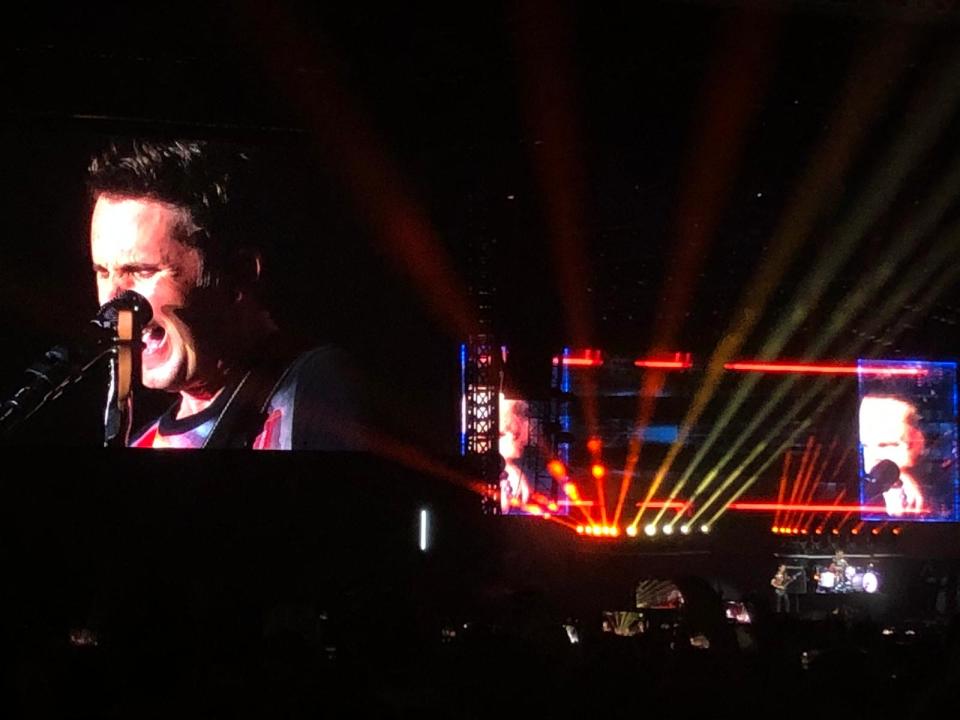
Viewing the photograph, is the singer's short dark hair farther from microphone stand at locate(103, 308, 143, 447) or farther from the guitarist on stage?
the guitarist on stage

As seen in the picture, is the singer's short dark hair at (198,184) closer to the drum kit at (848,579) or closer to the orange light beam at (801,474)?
the orange light beam at (801,474)

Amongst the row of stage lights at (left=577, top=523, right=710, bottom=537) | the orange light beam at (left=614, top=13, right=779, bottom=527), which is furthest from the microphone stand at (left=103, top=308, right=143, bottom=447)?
the row of stage lights at (left=577, top=523, right=710, bottom=537)

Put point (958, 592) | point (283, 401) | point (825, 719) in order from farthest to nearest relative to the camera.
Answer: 1. point (958, 592)
2. point (283, 401)
3. point (825, 719)

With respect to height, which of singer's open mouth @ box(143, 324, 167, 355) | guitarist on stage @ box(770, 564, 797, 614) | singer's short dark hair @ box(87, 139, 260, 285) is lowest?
guitarist on stage @ box(770, 564, 797, 614)

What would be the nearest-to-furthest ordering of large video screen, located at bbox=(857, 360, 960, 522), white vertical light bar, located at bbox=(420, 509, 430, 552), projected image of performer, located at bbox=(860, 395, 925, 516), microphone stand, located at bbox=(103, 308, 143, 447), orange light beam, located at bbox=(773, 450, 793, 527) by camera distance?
white vertical light bar, located at bbox=(420, 509, 430, 552) < microphone stand, located at bbox=(103, 308, 143, 447) < large video screen, located at bbox=(857, 360, 960, 522) < projected image of performer, located at bbox=(860, 395, 925, 516) < orange light beam, located at bbox=(773, 450, 793, 527)

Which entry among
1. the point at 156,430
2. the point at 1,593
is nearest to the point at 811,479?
the point at 156,430

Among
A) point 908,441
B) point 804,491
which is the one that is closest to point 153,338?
point 908,441

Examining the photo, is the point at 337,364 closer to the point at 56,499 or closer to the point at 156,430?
the point at 156,430
